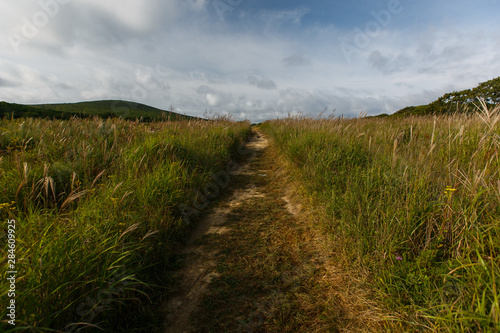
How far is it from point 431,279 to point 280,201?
255 cm

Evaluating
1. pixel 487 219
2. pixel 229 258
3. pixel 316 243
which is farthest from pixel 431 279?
pixel 229 258

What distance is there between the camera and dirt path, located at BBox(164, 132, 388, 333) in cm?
161

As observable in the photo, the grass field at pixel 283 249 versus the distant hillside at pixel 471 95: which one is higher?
the distant hillside at pixel 471 95

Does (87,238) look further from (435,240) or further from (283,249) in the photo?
(435,240)

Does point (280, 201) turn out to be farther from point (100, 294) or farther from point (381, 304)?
point (100, 294)

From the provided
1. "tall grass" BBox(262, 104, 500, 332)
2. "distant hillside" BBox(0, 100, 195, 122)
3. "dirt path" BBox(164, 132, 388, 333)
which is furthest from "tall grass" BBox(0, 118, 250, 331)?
"distant hillside" BBox(0, 100, 195, 122)

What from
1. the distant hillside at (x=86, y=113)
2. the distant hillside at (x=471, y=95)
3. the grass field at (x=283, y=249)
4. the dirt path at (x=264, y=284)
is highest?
the distant hillside at (x=471, y=95)

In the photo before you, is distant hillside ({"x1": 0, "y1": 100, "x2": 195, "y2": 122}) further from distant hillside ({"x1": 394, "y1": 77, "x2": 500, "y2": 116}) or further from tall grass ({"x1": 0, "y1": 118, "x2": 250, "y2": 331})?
distant hillside ({"x1": 394, "y1": 77, "x2": 500, "y2": 116})

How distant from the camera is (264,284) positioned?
200cm

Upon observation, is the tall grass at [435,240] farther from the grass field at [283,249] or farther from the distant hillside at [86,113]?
the distant hillside at [86,113]

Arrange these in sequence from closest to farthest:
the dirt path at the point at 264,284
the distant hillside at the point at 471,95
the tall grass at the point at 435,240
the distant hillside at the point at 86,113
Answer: the tall grass at the point at 435,240 → the dirt path at the point at 264,284 → the distant hillside at the point at 86,113 → the distant hillside at the point at 471,95

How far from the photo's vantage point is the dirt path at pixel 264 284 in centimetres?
161

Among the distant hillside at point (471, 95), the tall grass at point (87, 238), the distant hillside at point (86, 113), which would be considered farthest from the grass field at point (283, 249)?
the distant hillside at point (471, 95)

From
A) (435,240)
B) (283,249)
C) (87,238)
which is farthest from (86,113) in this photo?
(435,240)
